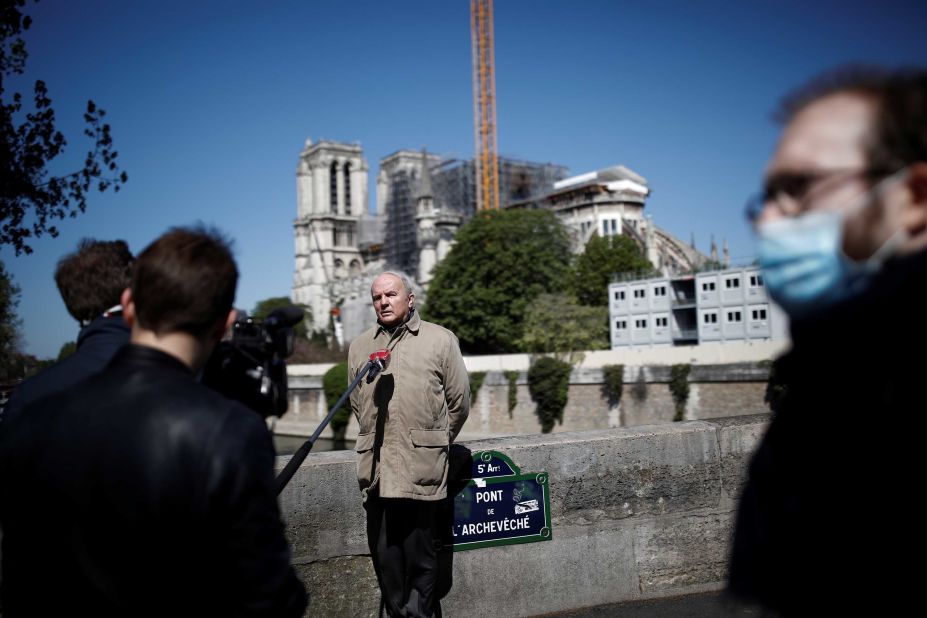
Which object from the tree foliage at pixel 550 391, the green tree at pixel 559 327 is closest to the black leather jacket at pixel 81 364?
the tree foliage at pixel 550 391

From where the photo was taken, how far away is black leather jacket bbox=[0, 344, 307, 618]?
1.57 m

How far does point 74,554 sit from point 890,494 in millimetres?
1503

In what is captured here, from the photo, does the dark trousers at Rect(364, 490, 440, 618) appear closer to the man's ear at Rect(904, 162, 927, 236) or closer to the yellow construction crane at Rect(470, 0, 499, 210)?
the man's ear at Rect(904, 162, 927, 236)

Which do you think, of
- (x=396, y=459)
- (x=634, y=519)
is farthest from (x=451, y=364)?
(x=634, y=519)

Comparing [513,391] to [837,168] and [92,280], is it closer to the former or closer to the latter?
[92,280]

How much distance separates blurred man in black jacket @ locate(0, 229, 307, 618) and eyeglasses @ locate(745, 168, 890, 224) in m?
1.14

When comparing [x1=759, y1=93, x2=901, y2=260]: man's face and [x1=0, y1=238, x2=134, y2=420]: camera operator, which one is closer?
[x1=759, y1=93, x2=901, y2=260]: man's face

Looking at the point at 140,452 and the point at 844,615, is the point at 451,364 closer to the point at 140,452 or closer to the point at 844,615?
the point at 140,452

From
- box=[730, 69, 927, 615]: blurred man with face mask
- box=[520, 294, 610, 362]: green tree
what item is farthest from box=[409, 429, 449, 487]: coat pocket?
box=[520, 294, 610, 362]: green tree

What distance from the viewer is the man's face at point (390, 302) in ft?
13.3

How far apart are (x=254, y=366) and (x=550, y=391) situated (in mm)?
33114

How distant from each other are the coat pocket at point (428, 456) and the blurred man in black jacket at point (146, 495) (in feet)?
6.83

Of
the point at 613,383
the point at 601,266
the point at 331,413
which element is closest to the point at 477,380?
the point at 613,383

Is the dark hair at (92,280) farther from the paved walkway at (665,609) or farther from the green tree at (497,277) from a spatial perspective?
the green tree at (497,277)
